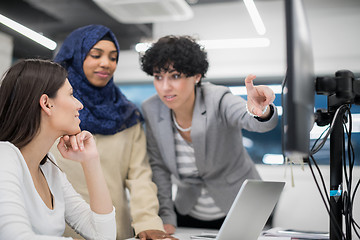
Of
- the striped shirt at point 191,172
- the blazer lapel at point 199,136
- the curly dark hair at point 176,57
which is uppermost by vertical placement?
the curly dark hair at point 176,57

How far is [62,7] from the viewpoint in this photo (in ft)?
16.7

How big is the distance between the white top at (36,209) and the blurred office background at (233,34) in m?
3.51

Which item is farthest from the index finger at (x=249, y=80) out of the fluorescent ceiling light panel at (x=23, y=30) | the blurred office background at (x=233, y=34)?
the fluorescent ceiling light panel at (x=23, y=30)

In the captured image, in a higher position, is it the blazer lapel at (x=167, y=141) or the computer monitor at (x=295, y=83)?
the computer monitor at (x=295, y=83)

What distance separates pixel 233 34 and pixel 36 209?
14.7 feet

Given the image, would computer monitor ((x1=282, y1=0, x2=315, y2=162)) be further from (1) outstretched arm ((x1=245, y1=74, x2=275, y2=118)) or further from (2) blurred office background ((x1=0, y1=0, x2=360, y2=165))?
(2) blurred office background ((x1=0, y1=0, x2=360, y2=165))

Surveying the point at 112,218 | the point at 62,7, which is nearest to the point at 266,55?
the point at 62,7

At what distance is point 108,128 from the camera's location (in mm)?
1866

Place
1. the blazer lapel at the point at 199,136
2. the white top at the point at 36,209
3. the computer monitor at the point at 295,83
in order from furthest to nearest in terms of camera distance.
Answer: the blazer lapel at the point at 199,136 < the white top at the point at 36,209 < the computer monitor at the point at 295,83

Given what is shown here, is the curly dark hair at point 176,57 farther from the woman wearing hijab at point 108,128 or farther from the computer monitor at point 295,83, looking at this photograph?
the computer monitor at point 295,83

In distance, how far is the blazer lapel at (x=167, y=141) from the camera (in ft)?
6.55

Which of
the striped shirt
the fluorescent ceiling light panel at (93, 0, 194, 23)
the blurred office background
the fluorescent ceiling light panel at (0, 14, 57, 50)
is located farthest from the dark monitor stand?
the fluorescent ceiling light panel at (0, 14, 57, 50)

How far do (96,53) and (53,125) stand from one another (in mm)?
747

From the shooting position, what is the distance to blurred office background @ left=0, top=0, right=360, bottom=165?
491 cm
